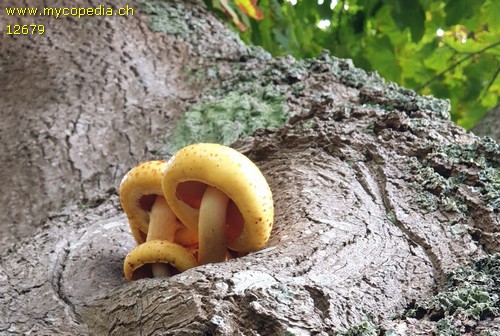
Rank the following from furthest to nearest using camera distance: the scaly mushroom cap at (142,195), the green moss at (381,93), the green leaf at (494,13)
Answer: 1. the green leaf at (494,13)
2. the green moss at (381,93)
3. the scaly mushroom cap at (142,195)

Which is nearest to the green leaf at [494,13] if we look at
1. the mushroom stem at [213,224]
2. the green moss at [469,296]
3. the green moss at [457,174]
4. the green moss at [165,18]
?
the green moss at [165,18]

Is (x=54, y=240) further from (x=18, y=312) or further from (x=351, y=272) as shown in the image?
(x=351, y=272)

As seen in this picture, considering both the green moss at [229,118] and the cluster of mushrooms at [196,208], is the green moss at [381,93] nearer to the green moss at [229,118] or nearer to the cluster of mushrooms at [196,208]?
the green moss at [229,118]

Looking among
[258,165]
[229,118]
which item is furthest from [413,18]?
[258,165]

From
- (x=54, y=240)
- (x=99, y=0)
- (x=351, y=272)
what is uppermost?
(x=99, y=0)

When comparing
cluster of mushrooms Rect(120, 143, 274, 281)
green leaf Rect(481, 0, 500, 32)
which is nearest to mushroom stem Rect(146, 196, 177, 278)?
cluster of mushrooms Rect(120, 143, 274, 281)

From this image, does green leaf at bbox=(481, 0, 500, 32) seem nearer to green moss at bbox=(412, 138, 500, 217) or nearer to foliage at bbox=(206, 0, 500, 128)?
foliage at bbox=(206, 0, 500, 128)

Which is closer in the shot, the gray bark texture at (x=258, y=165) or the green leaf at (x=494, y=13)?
the gray bark texture at (x=258, y=165)

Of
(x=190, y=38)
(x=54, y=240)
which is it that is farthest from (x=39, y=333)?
(x=190, y=38)
